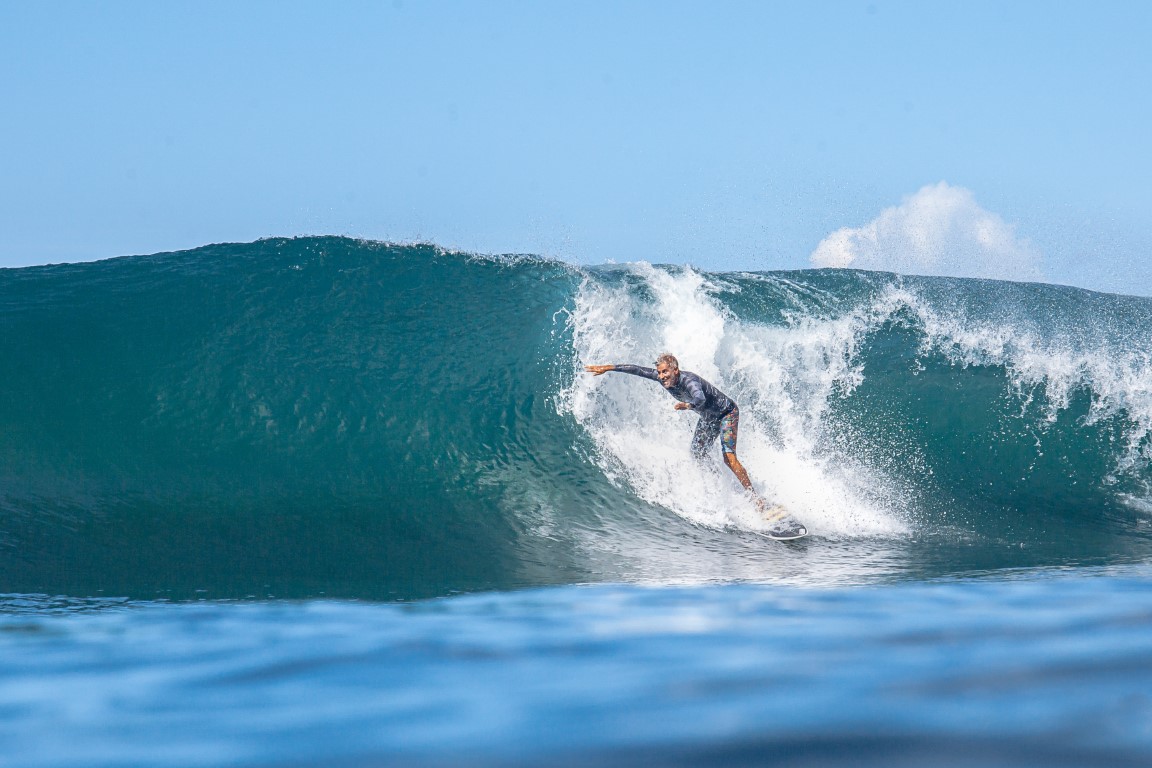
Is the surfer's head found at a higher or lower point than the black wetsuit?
higher

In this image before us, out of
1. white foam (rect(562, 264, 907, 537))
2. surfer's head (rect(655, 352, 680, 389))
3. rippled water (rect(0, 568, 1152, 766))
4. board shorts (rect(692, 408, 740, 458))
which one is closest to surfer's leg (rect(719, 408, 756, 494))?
board shorts (rect(692, 408, 740, 458))

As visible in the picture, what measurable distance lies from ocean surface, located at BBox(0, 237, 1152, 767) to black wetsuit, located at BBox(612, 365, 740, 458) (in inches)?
18.3

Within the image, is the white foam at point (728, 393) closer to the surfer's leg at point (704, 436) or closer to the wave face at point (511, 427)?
the wave face at point (511, 427)

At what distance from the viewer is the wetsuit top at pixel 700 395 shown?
7.84 m

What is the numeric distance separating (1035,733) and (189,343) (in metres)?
9.27

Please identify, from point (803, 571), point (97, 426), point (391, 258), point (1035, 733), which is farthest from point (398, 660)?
point (391, 258)

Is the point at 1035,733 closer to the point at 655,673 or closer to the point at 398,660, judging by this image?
the point at 655,673

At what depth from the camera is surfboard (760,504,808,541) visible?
7230 mm

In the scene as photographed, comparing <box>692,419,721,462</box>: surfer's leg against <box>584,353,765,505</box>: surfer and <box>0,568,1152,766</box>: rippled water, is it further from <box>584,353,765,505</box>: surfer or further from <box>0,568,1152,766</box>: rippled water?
<box>0,568,1152,766</box>: rippled water

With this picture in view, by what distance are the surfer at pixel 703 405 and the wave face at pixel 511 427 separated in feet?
1.17

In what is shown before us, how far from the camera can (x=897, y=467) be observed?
9.21 m

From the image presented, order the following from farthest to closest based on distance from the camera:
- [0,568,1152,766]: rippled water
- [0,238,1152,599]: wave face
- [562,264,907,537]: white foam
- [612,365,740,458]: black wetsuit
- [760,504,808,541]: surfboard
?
[562,264,907,537]: white foam, [612,365,740,458]: black wetsuit, [760,504,808,541]: surfboard, [0,238,1152,599]: wave face, [0,568,1152,766]: rippled water

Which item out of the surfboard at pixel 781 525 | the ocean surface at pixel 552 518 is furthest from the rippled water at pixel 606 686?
the surfboard at pixel 781 525

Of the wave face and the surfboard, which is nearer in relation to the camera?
the wave face
